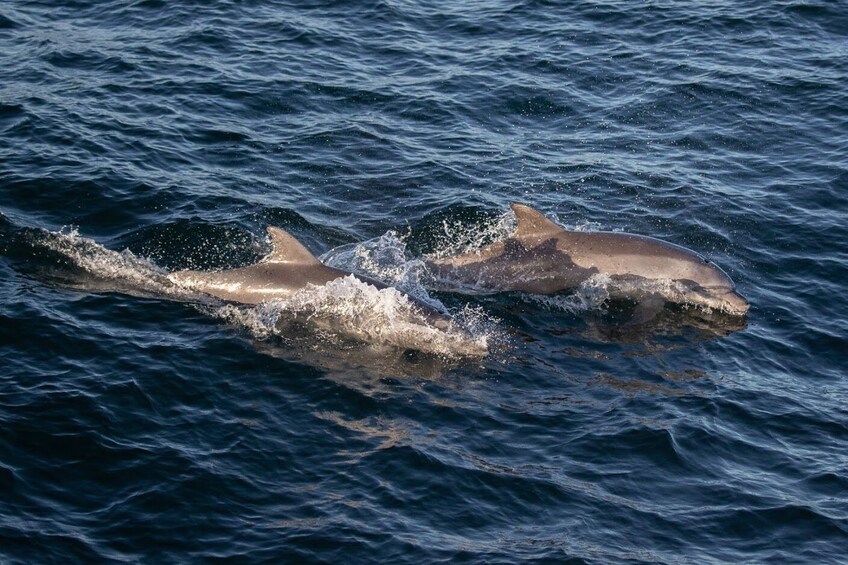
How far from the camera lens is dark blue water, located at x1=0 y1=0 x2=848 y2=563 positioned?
1473 centimetres

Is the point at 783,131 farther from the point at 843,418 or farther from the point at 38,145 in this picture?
the point at 38,145

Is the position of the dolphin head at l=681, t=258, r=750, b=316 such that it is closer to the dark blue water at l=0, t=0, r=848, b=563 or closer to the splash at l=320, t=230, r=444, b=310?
the dark blue water at l=0, t=0, r=848, b=563

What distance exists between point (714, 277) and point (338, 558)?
34.2 ft

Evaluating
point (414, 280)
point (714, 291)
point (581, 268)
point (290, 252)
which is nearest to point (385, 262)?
point (414, 280)

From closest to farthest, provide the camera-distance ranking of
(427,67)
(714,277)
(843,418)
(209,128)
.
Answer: (843,418) < (714,277) < (209,128) < (427,67)

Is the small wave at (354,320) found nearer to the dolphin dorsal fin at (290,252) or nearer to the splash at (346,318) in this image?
the splash at (346,318)

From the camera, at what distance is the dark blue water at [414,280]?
48.3 feet

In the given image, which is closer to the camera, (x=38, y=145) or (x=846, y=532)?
(x=846, y=532)

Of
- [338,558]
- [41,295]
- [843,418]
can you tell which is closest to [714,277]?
[843,418]

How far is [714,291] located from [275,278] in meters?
7.85

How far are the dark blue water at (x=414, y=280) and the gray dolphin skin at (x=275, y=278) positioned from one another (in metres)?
0.49

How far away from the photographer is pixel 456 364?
1816cm

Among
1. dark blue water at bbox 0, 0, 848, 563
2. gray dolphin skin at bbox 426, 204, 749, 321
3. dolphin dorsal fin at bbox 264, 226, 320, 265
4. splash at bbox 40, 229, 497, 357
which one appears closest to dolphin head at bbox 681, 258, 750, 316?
gray dolphin skin at bbox 426, 204, 749, 321

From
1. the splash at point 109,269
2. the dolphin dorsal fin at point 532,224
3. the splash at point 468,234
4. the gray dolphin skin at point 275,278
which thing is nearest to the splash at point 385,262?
the splash at point 468,234
